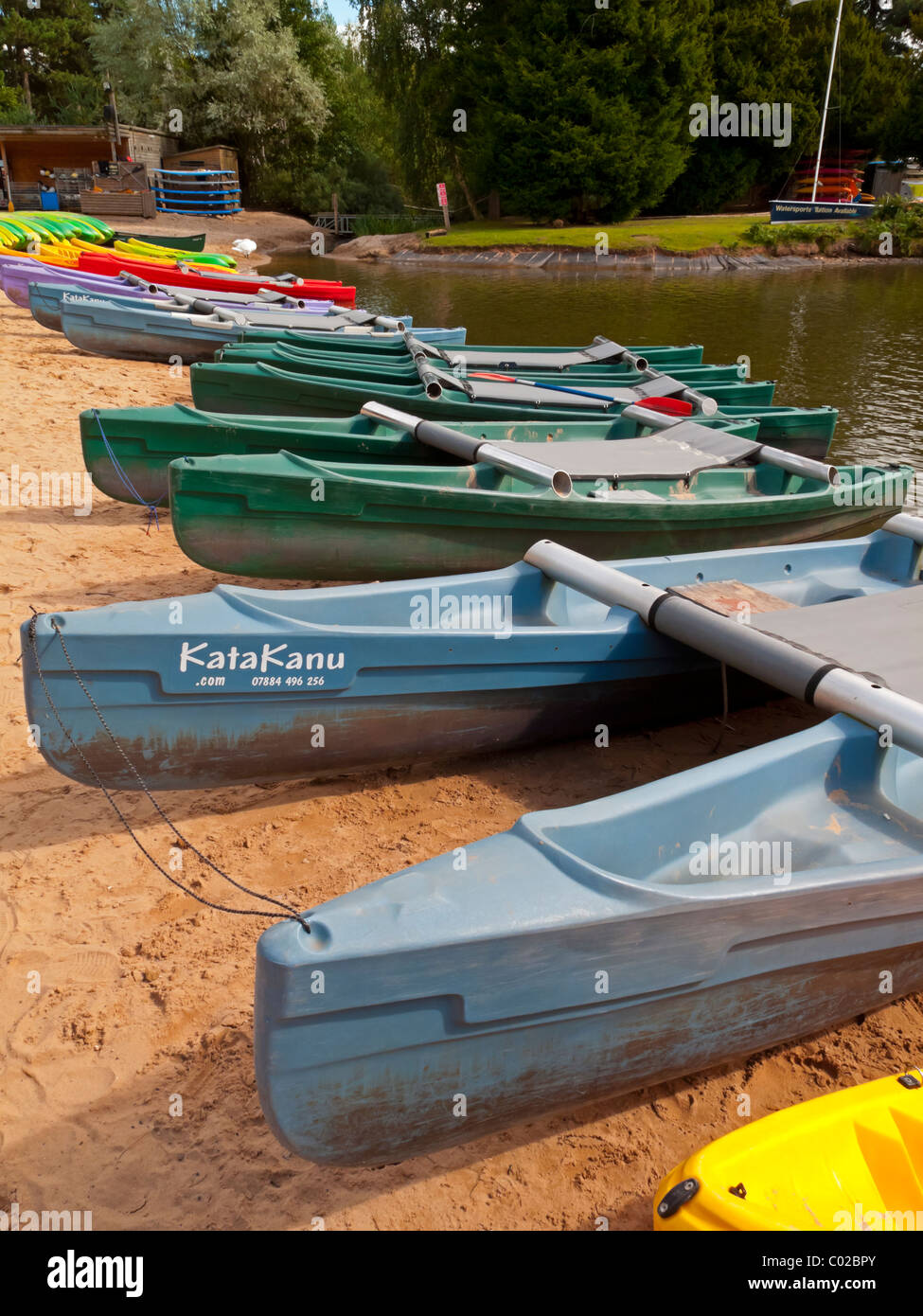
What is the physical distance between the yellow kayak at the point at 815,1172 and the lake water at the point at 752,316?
8718 mm

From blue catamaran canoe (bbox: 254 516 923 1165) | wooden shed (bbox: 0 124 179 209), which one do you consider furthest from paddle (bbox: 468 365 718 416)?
wooden shed (bbox: 0 124 179 209)

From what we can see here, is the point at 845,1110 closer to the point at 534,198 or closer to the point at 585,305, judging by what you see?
the point at 585,305

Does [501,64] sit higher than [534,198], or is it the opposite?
[501,64]

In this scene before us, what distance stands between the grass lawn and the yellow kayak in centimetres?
2754

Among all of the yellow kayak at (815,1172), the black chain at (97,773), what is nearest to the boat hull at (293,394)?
the black chain at (97,773)

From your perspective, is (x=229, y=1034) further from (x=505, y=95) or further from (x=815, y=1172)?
(x=505, y=95)

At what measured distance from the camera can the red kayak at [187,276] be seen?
13.3 m

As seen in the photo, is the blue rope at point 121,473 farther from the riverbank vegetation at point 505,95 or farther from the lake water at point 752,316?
the riverbank vegetation at point 505,95

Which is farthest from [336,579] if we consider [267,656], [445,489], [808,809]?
[808,809]

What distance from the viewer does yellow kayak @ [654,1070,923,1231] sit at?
Answer: 2.03 meters

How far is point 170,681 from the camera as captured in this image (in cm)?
360

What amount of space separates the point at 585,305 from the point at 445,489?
52.5ft

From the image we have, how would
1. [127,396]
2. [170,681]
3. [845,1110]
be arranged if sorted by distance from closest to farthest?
[845,1110] → [170,681] → [127,396]

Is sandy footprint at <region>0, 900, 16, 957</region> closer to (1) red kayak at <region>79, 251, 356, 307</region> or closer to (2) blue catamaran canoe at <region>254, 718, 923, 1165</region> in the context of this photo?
(2) blue catamaran canoe at <region>254, 718, 923, 1165</region>
